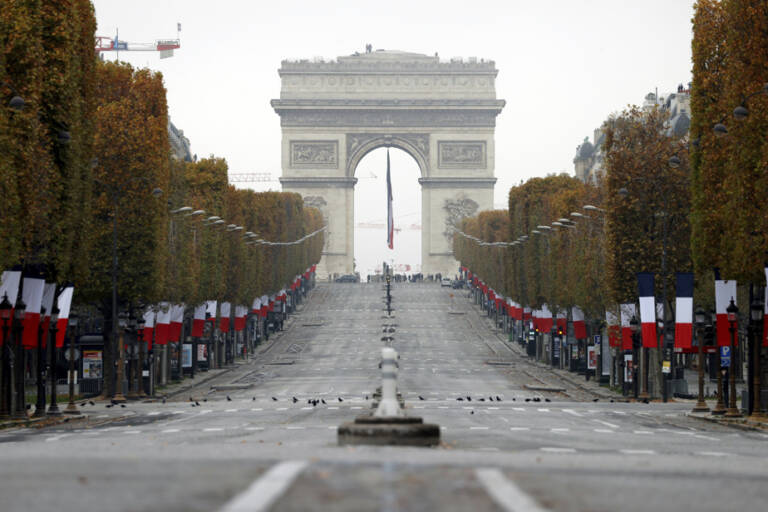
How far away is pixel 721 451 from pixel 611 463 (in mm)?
8251

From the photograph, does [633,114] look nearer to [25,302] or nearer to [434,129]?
[25,302]

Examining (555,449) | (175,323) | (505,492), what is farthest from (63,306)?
(505,492)

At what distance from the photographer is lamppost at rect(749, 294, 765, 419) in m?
39.1

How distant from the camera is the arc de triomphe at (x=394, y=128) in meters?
186

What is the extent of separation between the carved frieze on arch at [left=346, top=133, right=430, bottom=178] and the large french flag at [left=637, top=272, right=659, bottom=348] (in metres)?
133

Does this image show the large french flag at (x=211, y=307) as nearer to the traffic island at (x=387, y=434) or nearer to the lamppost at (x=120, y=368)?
the lamppost at (x=120, y=368)

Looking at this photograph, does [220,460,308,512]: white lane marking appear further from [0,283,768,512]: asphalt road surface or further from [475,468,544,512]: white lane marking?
[475,468,544,512]: white lane marking

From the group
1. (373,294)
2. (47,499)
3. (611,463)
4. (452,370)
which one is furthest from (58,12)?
(373,294)

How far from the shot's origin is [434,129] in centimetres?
18588

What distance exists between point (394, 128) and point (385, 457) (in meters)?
174

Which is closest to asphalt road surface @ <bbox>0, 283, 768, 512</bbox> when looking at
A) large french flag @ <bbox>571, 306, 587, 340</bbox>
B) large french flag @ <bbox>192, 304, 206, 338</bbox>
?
large french flag @ <bbox>571, 306, 587, 340</bbox>

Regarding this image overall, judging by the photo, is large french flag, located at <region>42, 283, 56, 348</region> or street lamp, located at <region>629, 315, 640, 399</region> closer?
large french flag, located at <region>42, 283, 56, 348</region>

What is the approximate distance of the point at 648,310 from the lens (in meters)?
52.4

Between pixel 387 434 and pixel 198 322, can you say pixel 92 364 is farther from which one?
pixel 387 434
